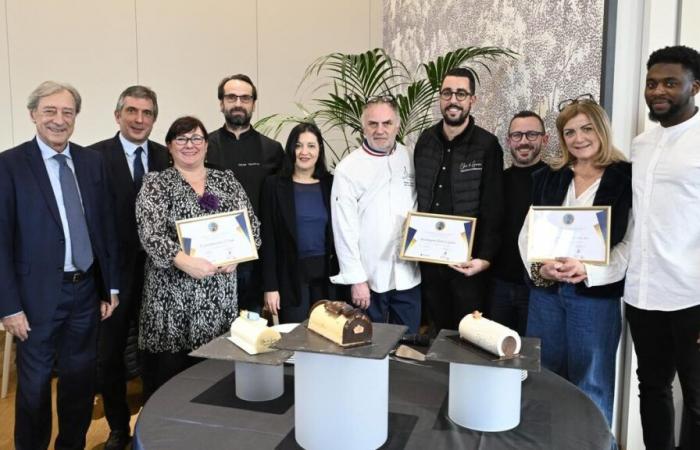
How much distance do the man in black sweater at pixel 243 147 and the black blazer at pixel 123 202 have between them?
44 cm

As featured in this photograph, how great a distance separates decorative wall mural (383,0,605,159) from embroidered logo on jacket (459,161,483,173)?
21.0 inches

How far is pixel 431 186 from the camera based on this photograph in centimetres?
266

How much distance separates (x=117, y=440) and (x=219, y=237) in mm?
1251

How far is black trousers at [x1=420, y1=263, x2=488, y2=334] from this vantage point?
8.75ft

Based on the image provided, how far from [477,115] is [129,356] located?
8.83 feet

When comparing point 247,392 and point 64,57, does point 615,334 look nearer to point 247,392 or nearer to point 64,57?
point 247,392

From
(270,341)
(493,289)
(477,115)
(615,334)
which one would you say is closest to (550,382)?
(615,334)

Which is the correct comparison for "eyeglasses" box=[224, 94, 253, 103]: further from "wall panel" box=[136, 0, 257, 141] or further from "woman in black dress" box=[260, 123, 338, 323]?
"wall panel" box=[136, 0, 257, 141]

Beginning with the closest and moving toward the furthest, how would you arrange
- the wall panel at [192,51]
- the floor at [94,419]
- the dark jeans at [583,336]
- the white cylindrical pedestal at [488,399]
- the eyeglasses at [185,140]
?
1. the white cylindrical pedestal at [488,399]
2. the dark jeans at [583,336]
3. the eyeglasses at [185,140]
4. the floor at [94,419]
5. the wall panel at [192,51]

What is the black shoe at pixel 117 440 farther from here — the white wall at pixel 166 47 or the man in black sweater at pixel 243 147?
the white wall at pixel 166 47

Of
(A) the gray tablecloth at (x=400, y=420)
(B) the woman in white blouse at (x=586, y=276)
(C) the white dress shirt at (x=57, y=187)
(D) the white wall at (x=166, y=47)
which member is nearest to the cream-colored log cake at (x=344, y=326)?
(A) the gray tablecloth at (x=400, y=420)

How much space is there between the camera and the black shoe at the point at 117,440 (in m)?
2.72

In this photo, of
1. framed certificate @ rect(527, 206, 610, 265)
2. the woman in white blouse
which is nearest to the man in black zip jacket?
the woman in white blouse

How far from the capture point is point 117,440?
2740 mm
